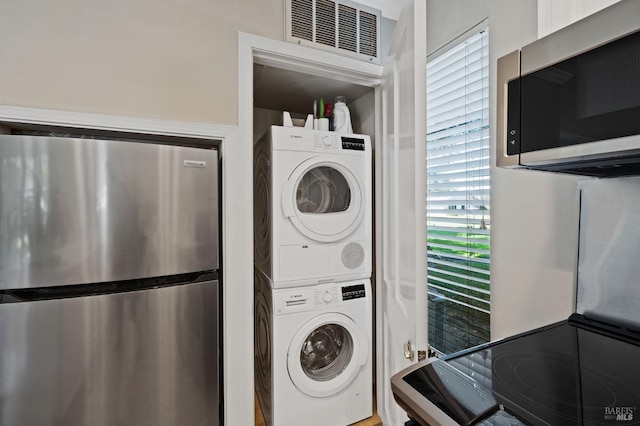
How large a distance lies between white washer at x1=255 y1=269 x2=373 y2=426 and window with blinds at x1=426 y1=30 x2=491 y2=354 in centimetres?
45

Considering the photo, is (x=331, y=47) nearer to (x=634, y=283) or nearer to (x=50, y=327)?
(x=634, y=283)

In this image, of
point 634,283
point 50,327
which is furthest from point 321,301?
point 634,283

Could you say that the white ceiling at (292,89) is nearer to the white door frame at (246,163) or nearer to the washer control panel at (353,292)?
the white door frame at (246,163)

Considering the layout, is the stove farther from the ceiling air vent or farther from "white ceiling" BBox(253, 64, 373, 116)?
"white ceiling" BBox(253, 64, 373, 116)

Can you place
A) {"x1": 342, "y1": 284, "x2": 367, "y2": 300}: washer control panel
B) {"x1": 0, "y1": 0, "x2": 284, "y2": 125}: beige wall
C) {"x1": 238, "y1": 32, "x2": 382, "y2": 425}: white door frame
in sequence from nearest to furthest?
{"x1": 0, "y1": 0, "x2": 284, "y2": 125}: beige wall
{"x1": 238, "y1": 32, "x2": 382, "y2": 425}: white door frame
{"x1": 342, "y1": 284, "x2": 367, "y2": 300}: washer control panel

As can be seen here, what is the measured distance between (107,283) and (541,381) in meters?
1.36

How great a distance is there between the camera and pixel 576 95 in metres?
0.51

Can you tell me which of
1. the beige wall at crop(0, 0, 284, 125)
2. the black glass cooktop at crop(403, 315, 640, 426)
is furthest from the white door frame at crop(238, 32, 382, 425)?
the black glass cooktop at crop(403, 315, 640, 426)

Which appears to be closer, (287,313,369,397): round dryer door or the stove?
the stove

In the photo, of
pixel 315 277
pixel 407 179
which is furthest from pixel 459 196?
pixel 315 277

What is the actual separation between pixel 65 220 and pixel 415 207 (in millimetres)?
1237

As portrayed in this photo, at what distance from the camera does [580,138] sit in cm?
50

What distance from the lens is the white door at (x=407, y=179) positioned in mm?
966

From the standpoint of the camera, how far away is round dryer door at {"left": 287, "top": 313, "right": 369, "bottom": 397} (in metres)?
1.61
